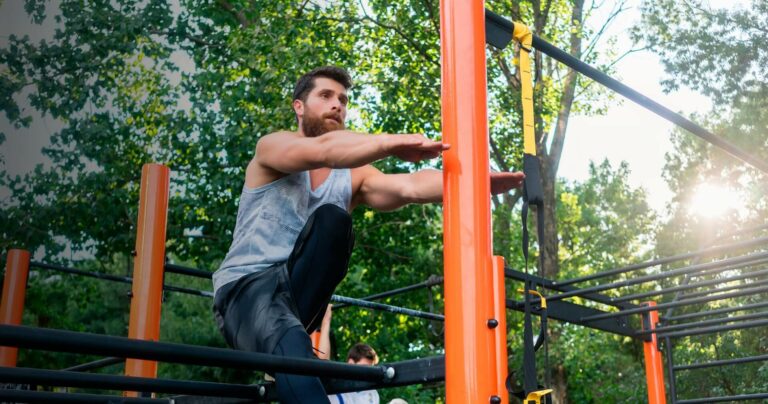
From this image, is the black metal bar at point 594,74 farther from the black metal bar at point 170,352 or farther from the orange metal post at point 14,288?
the orange metal post at point 14,288

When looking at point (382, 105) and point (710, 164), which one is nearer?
point (382, 105)

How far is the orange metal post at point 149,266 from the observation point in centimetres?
319

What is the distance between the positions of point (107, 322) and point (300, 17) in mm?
9098

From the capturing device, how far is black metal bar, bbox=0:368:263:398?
162 cm

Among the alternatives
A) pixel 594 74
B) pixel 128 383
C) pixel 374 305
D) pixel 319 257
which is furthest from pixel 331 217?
pixel 374 305

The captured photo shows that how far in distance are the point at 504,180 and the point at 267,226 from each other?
1.96 feet

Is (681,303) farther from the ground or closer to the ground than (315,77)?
closer to the ground

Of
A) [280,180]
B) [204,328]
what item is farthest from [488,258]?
[204,328]

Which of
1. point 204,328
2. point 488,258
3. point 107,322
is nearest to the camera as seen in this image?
point 488,258

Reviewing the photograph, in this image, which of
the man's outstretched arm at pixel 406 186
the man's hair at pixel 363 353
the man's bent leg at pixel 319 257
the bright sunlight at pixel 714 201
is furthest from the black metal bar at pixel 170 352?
the bright sunlight at pixel 714 201

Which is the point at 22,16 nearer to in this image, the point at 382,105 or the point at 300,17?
the point at 300,17

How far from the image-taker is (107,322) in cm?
1752

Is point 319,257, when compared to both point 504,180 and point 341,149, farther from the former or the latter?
point 504,180

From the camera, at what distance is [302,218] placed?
6.74 ft
